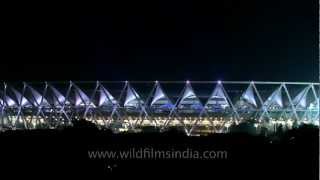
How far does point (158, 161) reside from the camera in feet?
72.2

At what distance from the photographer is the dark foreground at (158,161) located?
21.2 m

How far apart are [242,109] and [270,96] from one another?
3.51m

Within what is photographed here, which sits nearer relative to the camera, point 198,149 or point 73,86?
point 198,149

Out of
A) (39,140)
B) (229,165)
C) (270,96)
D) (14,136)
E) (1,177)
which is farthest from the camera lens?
(270,96)

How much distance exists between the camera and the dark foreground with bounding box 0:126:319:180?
2120 cm

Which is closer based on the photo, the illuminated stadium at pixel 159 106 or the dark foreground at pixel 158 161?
the dark foreground at pixel 158 161

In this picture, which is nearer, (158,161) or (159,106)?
(158,161)

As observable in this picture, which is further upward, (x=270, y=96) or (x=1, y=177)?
(x=270, y=96)

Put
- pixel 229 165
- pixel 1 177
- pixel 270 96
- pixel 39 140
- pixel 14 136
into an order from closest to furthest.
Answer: pixel 1 177 → pixel 229 165 → pixel 39 140 → pixel 14 136 → pixel 270 96

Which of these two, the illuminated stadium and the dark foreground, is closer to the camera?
the dark foreground

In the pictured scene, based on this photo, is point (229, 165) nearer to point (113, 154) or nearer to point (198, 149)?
point (198, 149)

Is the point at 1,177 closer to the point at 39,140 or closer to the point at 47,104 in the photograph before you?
the point at 39,140

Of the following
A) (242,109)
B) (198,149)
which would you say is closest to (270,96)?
(242,109)

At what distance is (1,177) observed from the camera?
20359 millimetres
